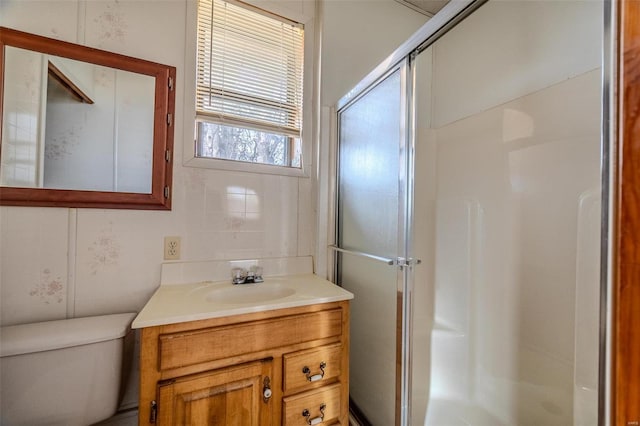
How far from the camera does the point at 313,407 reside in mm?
1115

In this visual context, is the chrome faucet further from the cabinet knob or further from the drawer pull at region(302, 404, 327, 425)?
the drawer pull at region(302, 404, 327, 425)

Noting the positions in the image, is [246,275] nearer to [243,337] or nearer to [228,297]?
[228,297]

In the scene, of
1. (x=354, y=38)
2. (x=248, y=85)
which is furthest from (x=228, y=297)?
(x=354, y=38)

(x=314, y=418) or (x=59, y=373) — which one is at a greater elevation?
(x=59, y=373)

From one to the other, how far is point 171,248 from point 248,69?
1.09m

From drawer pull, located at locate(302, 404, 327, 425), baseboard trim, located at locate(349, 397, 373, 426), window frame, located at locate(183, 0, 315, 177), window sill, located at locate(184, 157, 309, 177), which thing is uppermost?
window frame, located at locate(183, 0, 315, 177)

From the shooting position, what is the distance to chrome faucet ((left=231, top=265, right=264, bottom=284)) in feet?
4.57

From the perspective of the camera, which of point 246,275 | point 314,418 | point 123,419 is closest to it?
point 314,418

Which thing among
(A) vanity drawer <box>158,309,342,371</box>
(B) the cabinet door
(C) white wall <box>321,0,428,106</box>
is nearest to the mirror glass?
(A) vanity drawer <box>158,309,342,371</box>

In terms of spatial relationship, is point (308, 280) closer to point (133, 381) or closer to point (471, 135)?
point (133, 381)

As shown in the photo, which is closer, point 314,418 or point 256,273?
point 314,418

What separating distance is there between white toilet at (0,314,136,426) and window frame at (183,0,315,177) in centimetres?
86

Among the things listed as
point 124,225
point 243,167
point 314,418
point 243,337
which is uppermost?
point 243,167

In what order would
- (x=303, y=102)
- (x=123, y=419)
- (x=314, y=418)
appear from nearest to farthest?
(x=314, y=418) < (x=123, y=419) < (x=303, y=102)
